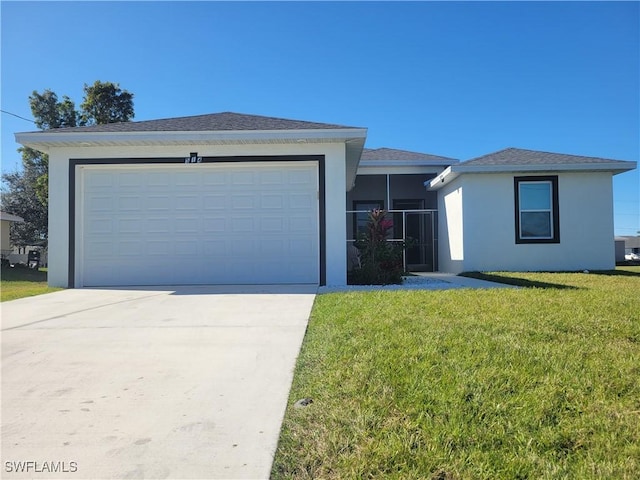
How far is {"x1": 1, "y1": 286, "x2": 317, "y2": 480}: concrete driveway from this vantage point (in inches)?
95.3

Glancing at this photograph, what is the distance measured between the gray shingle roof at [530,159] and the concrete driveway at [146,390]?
29.6 ft

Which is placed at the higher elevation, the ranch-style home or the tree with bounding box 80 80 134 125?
the tree with bounding box 80 80 134 125

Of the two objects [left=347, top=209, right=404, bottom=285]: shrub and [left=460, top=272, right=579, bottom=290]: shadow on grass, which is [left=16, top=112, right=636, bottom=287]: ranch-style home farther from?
[left=460, top=272, right=579, bottom=290]: shadow on grass

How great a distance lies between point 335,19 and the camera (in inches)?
426

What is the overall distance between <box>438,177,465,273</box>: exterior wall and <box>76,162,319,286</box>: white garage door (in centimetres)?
538

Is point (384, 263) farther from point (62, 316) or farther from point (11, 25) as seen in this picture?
point (11, 25)

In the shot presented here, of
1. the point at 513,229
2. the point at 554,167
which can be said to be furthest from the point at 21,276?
the point at 554,167

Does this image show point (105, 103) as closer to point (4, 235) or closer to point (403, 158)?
point (4, 235)

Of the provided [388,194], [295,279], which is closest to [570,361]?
[295,279]

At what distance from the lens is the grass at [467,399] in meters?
2.22

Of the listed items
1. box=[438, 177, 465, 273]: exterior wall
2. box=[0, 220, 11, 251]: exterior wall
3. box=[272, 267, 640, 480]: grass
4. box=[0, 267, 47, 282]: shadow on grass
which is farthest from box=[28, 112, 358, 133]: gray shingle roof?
box=[0, 220, 11, 251]: exterior wall

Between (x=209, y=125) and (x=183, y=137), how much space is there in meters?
0.83

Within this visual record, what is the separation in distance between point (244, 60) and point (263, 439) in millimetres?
11581

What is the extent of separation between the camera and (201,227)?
1012 cm
